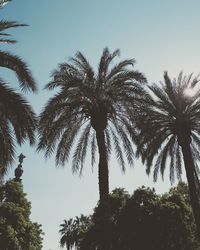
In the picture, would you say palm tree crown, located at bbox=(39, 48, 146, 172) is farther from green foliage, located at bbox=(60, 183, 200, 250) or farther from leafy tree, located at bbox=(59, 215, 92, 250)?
leafy tree, located at bbox=(59, 215, 92, 250)

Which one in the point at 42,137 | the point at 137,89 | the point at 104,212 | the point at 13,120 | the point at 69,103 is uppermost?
the point at 137,89

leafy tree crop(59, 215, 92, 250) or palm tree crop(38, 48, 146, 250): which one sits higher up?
leafy tree crop(59, 215, 92, 250)

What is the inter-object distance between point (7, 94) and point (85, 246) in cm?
2755

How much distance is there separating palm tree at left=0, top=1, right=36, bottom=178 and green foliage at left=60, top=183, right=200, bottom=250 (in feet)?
67.3

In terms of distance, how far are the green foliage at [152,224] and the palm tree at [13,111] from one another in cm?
2051

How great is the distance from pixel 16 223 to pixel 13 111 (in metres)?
27.2

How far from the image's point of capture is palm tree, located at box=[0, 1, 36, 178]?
47.7ft

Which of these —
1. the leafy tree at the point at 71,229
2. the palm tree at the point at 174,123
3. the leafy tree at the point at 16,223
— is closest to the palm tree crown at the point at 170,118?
the palm tree at the point at 174,123

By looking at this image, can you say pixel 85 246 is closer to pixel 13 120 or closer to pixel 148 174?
pixel 148 174

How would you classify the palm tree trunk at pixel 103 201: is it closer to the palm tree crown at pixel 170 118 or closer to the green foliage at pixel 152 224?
the palm tree crown at pixel 170 118

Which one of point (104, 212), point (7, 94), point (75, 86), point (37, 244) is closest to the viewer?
point (7, 94)

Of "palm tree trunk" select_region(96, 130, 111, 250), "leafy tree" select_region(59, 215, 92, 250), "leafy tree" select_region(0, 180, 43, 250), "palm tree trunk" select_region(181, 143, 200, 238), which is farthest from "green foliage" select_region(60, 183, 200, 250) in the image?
"leafy tree" select_region(59, 215, 92, 250)

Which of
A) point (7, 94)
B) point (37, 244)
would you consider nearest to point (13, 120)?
point (7, 94)

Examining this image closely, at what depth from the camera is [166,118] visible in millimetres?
23344
